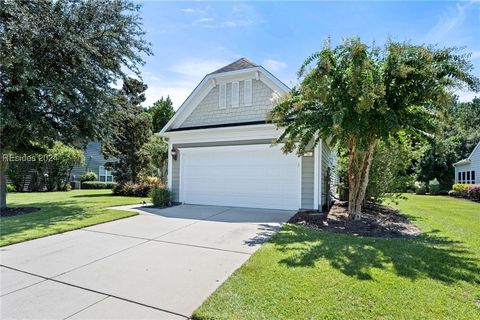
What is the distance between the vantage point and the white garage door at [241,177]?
1030 centimetres

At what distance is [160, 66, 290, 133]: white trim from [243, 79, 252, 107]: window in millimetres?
317

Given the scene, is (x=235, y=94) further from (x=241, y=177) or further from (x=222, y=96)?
(x=241, y=177)

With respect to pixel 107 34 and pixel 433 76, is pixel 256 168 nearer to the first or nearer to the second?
pixel 433 76

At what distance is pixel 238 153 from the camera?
36.6 ft

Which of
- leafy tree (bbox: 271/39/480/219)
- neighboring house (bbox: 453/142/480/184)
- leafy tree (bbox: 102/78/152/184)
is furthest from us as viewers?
neighboring house (bbox: 453/142/480/184)

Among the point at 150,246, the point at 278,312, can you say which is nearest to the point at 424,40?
the point at 278,312

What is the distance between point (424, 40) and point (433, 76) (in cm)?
104

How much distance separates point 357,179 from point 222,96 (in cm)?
647

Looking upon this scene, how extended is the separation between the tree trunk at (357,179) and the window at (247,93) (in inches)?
184

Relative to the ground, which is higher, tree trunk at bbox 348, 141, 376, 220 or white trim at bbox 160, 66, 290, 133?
white trim at bbox 160, 66, 290, 133

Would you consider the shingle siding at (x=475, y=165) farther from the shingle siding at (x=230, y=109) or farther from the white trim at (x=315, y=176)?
the shingle siding at (x=230, y=109)

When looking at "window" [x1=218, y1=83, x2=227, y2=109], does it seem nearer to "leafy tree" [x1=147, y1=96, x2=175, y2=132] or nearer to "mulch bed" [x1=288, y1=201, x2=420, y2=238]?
"mulch bed" [x1=288, y1=201, x2=420, y2=238]

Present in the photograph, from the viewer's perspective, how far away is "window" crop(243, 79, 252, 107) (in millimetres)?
11566

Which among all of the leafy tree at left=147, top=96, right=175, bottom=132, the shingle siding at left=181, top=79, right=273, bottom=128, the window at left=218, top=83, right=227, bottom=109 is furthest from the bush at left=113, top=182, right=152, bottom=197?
the leafy tree at left=147, top=96, right=175, bottom=132
